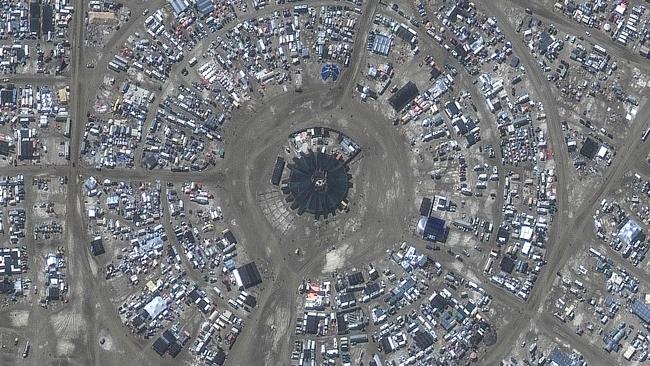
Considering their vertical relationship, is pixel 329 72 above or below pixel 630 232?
below

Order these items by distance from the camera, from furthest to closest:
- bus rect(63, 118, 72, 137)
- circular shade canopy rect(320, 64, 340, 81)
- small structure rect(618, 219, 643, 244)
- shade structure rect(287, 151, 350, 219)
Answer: circular shade canopy rect(320, 64, 340, 81) < shade structure rect(287, 151, 350, 219) < bus rect(63, 118, 72, 137) < small structure rect(618, 219, 643, 244)

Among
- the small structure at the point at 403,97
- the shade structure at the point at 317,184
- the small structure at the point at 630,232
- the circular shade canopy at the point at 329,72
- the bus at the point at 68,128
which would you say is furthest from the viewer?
the circular shade canopy at the point at 329,72

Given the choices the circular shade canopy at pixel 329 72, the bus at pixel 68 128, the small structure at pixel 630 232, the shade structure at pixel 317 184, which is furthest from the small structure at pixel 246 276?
the small structure at pixel 630 232

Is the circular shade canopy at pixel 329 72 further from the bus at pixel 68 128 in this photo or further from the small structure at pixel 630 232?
the small structure at pixel 630 232

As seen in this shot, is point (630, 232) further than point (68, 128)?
No

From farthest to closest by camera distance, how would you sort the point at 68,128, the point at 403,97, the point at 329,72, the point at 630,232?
1. the point at 329,72
2. the point at 403,97
3. the point at 68,128
4. the point at 630,232

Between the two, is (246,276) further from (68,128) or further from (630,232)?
(630,232)

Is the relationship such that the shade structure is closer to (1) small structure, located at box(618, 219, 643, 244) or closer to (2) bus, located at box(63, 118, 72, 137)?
(2) bus, located at box(63, 118, 72, 137)

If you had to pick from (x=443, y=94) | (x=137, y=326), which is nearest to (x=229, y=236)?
(x=137, y=326)

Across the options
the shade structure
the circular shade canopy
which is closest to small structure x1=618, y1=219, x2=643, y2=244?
the shade structure

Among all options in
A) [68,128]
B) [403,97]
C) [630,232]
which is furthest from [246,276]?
[630,232]
